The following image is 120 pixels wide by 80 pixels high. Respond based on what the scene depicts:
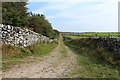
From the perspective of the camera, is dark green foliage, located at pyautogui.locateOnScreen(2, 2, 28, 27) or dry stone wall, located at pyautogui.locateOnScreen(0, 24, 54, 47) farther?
dark green foliage, located at pyautogui.locateOnScreen(2, 2, 28, 27)

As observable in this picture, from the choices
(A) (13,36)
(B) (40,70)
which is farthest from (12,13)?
(B) (40,70)

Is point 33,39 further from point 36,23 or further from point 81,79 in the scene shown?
point 81,79

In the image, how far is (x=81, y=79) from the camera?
646 cm

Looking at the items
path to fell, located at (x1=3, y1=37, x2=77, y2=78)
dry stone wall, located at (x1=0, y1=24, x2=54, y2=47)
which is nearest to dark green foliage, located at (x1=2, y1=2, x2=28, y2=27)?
dry stone wall, located at (x1=0, y1=24, x2=54, y2=47)

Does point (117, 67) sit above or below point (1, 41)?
below

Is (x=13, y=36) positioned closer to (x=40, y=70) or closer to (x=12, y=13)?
(x=12, y=13)

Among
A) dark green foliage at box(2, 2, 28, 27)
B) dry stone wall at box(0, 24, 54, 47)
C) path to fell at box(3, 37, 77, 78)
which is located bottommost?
path to fell at box(3, 37, 77, 78)

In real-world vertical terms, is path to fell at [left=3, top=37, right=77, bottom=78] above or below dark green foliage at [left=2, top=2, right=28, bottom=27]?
below

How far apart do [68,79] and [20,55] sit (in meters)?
6.53

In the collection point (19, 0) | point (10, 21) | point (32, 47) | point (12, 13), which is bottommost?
point (32, 47)

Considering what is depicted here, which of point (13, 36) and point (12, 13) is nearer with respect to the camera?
point (13, 36)

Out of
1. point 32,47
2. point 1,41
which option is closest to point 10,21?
point 1,41

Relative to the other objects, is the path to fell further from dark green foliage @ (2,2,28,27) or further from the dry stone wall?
dark green foliage @ (2,2,28,27)

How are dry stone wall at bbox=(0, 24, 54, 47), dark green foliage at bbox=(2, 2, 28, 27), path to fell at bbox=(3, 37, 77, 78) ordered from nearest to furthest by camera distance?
path to fell at bbox=(3, 37, 77, 78) → dry stone wall at bbox=(0, 24, 54, 47) → dark green foliage at bbox=(2, 2, 28, 27)
